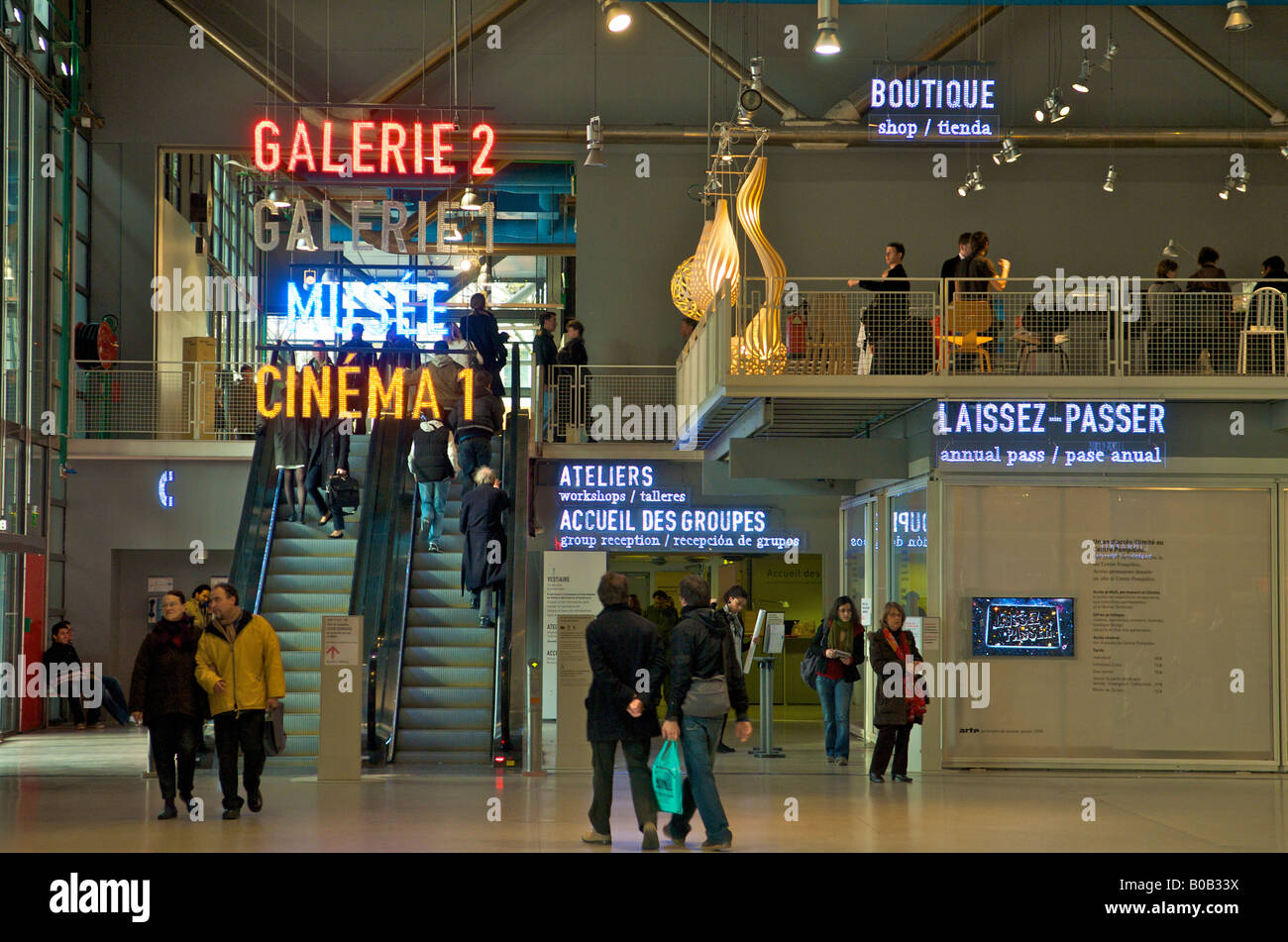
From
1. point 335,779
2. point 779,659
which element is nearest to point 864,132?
point 779,659

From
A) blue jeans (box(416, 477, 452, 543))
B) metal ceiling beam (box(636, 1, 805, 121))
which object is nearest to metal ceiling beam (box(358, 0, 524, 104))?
metal ceiling beam (box(636, 1, 805, 121))

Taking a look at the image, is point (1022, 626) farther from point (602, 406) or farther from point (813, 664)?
point (602, 406)

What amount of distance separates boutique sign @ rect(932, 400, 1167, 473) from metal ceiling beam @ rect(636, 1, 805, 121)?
911cm

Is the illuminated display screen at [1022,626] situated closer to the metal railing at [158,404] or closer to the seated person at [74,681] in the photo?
the metal railing at [158,404]

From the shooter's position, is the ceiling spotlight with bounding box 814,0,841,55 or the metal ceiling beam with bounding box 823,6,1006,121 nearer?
the ceiling spotlight with bounding box 814,0,841,55

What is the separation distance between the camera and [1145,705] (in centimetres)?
1471

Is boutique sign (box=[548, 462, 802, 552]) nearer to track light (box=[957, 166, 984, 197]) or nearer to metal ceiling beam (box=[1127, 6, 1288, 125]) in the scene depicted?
track light (box=[957, 166, 984, 197])

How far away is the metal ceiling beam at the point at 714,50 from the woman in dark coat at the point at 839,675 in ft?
31.6

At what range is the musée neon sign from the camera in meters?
20.8

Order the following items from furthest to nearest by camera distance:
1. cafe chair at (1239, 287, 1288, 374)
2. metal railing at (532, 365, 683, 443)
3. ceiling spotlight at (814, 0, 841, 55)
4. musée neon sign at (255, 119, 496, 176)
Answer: metal railing at (532, 365, 683, 443) → musée neon sign at (255, 119, 496, 176) → cafe chair at (1239, 287, 1288, 374) → ceiling spotlight at (814, 0, 841, 55)

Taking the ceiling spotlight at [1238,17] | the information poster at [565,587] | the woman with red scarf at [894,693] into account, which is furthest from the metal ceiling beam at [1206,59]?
the woman with red scarf at [894,693]

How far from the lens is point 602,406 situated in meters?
21.8

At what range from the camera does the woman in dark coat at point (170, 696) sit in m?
11.0
